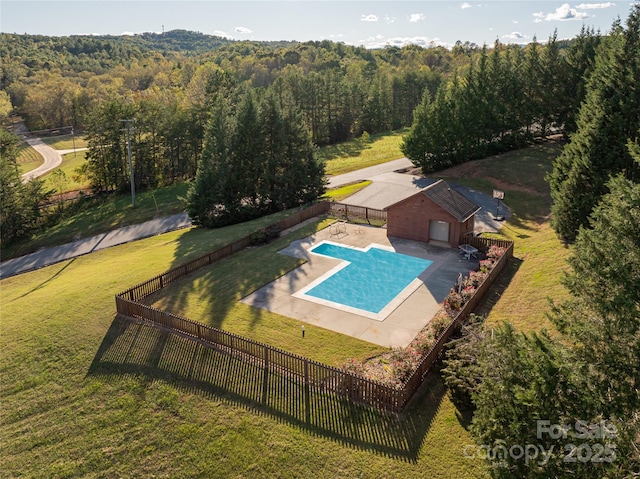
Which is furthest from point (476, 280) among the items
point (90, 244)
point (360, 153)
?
point (360, 153)

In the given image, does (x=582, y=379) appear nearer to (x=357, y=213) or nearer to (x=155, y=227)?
(x=357, y=213)

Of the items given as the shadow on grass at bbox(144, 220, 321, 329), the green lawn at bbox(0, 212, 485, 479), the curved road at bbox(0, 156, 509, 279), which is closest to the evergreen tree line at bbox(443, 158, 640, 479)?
the green lawn at bbox(0, 212, 485, 479)

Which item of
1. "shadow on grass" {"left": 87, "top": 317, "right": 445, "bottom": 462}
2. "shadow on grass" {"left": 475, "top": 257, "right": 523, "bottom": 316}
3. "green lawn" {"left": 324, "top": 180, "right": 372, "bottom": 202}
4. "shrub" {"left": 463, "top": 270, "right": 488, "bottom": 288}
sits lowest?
"green lawn" {"left": 324, "top": 180, "right": 372, "bottom": 202}

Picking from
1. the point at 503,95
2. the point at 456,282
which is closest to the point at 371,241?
the point at 456,282

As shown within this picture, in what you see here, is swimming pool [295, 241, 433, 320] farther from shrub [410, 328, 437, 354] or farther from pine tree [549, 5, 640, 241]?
pine tree [549, 5, 640, 241]

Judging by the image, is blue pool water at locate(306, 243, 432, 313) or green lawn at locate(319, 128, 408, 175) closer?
blue pool water at locate(306, 243, 432, 313)

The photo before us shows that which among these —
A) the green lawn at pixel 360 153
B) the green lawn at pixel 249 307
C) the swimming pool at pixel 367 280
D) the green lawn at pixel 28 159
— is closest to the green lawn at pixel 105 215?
the green lawn at pixel 249 307

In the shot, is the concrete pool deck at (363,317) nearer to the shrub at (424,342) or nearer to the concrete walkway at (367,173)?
the shrub at (424,342)
